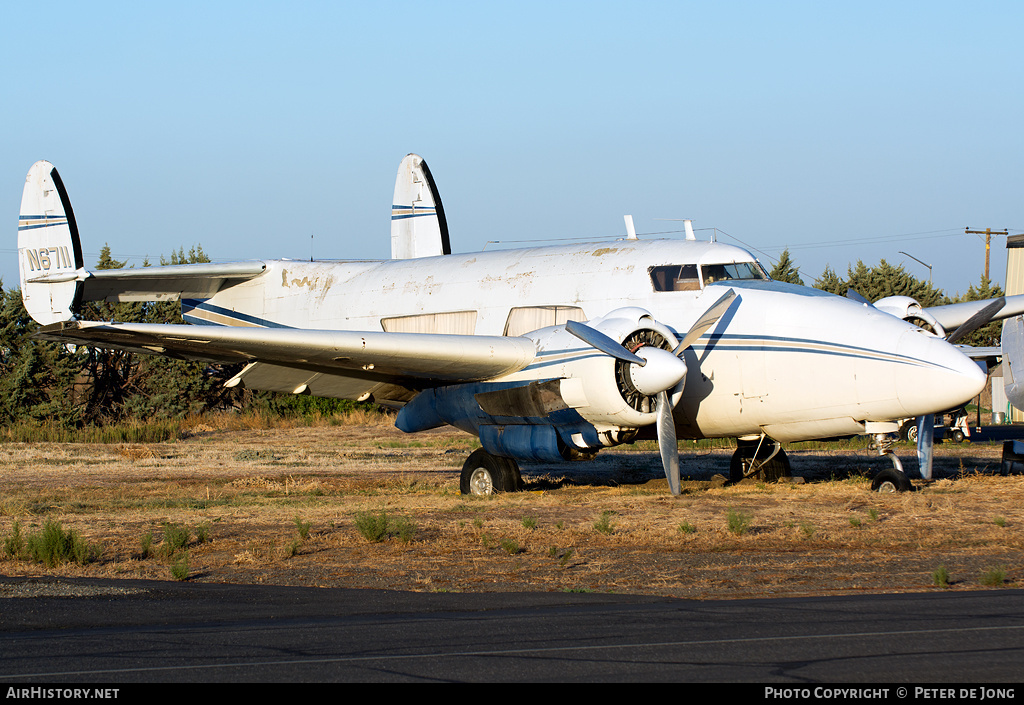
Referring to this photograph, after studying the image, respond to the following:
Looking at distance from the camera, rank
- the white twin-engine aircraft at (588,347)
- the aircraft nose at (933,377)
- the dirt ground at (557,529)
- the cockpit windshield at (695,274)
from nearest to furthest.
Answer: the dirt ground at (557,529), the aircraft nose at (933,377), the white twin-engine aircraft at (588,347), the cockpit windshield at (695,274)

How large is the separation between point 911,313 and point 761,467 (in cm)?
344

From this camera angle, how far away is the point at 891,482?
568 inches

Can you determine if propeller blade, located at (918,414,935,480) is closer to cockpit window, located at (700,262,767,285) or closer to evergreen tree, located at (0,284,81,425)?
cockpit window, located at (700,262,767,285)

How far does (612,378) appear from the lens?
14.2 m

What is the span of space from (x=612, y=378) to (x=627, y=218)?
410cm

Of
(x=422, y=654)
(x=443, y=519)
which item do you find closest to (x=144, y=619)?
(x=422, y=654)

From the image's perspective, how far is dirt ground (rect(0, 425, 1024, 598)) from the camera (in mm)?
9250

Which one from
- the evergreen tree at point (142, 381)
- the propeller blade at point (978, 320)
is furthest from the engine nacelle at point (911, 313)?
the evergreen tree at point (142, 381)

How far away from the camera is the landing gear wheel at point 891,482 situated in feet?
46.9

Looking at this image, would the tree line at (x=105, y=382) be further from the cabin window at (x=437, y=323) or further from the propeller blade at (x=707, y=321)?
the propeller blade at (x=707, y=321)

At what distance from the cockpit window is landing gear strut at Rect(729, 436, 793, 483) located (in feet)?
8.86

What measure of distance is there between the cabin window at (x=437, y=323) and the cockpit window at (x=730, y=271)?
3.88 metres

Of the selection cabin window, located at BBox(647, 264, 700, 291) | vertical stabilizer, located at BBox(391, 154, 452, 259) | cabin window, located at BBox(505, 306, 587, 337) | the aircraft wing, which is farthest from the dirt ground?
vertical stabilizer, located at BBox(391, 154, 452, 259)
